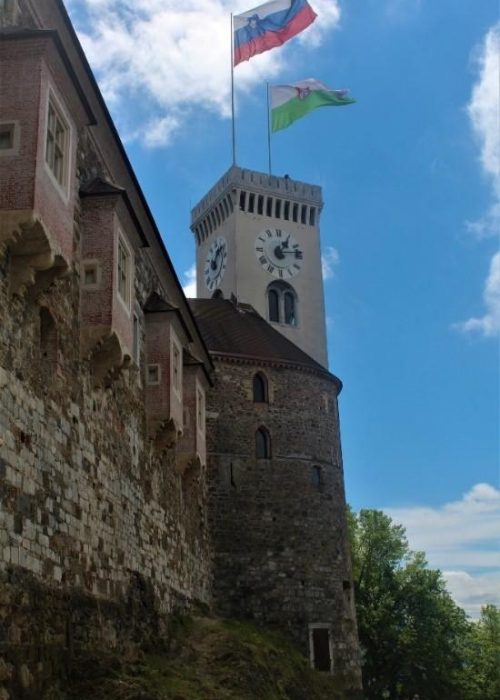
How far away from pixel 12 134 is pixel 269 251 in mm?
33907

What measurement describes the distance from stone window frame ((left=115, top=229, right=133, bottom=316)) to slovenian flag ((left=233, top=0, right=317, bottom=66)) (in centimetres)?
2275

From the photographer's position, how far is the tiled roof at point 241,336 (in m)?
30.6

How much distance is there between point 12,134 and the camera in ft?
34.2

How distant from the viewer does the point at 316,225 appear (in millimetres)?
46594

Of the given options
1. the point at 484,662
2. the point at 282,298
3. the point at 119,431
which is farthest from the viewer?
the point at 484,662

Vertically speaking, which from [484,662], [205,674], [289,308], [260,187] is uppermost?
[260,187]

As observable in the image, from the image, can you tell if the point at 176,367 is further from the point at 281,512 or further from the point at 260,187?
the point at 260,187

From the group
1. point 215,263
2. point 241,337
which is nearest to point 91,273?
point 241,337

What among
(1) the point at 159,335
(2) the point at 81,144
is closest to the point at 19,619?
(2) the point at 81,144

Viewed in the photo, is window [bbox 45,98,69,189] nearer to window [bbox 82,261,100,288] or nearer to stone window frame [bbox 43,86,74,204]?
stone window frame [bbox 43,86,74,204]

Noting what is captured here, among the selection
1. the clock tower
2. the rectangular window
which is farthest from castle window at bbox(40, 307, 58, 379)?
the clock tower

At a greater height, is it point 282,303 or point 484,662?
point 282,303

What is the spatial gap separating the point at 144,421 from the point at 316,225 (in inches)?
1204

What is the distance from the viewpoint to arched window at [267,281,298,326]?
42750 mm
